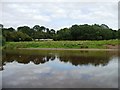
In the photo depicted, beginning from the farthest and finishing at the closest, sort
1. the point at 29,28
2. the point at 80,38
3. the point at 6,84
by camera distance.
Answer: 1. the point at 29,28
2. the point at 80,38
3. the point at 6,84

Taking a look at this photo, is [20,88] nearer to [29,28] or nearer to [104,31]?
[104,31]

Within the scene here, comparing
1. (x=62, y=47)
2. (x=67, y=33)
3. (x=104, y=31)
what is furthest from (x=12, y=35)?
(x=104, y=31)

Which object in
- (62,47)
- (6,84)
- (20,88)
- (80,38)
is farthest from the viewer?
(80,38)

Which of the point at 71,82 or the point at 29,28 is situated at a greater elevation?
the point at 29,28

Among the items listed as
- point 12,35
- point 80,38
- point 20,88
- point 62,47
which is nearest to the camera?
point 20,88

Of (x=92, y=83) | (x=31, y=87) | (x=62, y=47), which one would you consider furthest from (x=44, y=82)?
(x=62, y=47)

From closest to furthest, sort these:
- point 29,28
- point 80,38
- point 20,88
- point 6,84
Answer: point 20,88 → point 6,84 → point 80,38 → point 29,28

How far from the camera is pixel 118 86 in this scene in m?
8.48

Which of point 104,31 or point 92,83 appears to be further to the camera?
point 104,31

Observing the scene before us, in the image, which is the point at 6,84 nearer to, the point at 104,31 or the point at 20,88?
the point at 20,88

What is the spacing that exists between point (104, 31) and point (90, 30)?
4471mm

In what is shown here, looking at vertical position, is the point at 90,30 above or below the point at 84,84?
above

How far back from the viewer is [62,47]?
39531mm

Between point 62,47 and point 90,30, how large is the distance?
62.4ft
